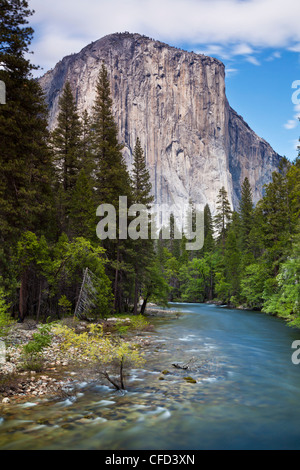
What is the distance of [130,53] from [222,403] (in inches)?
6386

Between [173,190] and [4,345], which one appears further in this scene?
[173,190]

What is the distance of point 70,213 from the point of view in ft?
78.0

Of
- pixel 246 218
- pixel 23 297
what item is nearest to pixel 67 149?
pixel 23 297

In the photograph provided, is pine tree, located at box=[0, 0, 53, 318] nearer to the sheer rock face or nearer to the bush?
the bush

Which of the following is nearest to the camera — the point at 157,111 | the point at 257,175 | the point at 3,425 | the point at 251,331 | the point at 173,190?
the point at 3,425

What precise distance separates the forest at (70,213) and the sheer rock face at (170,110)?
91107mm

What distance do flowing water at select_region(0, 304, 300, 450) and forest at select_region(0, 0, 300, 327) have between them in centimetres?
437

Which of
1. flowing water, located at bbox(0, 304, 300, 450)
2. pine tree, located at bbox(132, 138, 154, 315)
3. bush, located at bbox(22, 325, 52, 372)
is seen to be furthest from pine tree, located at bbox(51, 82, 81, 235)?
flowing water, located at bbox(0, 304, 300, 450)

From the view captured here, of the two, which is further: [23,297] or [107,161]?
[107,161]

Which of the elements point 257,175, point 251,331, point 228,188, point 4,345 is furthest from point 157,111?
point 4,345

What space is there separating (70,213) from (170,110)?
413ft

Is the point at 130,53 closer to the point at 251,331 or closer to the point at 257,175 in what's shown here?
the point at 257,175

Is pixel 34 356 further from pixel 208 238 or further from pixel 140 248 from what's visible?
pixel 208 238

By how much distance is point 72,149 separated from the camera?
88.3ft
